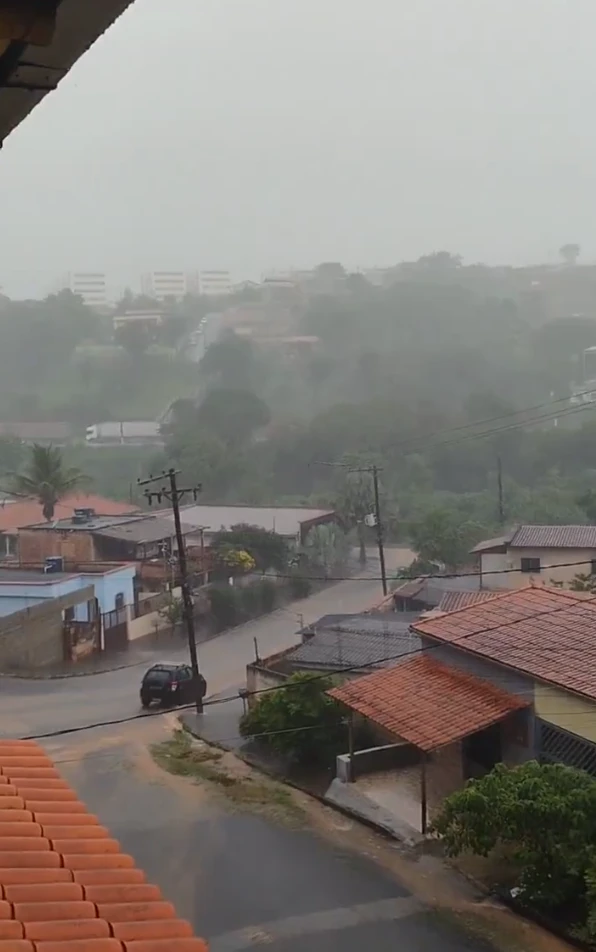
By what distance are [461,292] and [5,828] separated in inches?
2195

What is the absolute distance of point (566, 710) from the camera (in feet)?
21.5

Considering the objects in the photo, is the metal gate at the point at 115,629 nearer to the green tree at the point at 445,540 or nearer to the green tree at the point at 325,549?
the green tree at the point at 325,549

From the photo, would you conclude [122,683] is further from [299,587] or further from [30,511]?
[30,511]

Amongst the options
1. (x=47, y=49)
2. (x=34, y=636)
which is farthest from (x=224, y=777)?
(x=47, y=49)

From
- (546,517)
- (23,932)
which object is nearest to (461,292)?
(546,517)

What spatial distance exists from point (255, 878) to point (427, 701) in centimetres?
196

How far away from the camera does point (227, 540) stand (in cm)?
1906

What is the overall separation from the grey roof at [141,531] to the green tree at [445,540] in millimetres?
4776

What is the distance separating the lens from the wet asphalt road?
555 cm

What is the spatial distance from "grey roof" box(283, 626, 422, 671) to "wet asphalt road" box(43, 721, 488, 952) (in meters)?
2.40

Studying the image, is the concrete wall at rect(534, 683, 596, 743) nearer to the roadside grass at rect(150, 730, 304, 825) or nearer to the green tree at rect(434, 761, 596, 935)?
the green tree at rect(434, 761, 596, 935)

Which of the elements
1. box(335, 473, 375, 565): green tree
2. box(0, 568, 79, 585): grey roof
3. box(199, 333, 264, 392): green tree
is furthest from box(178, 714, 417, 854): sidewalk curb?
box(199, 333, 264, 392): green tree

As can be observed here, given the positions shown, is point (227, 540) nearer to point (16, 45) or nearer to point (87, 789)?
point (87, 789)

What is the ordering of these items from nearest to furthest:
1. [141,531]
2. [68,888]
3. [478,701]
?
[68,888] → [478,701] → [141,531]
